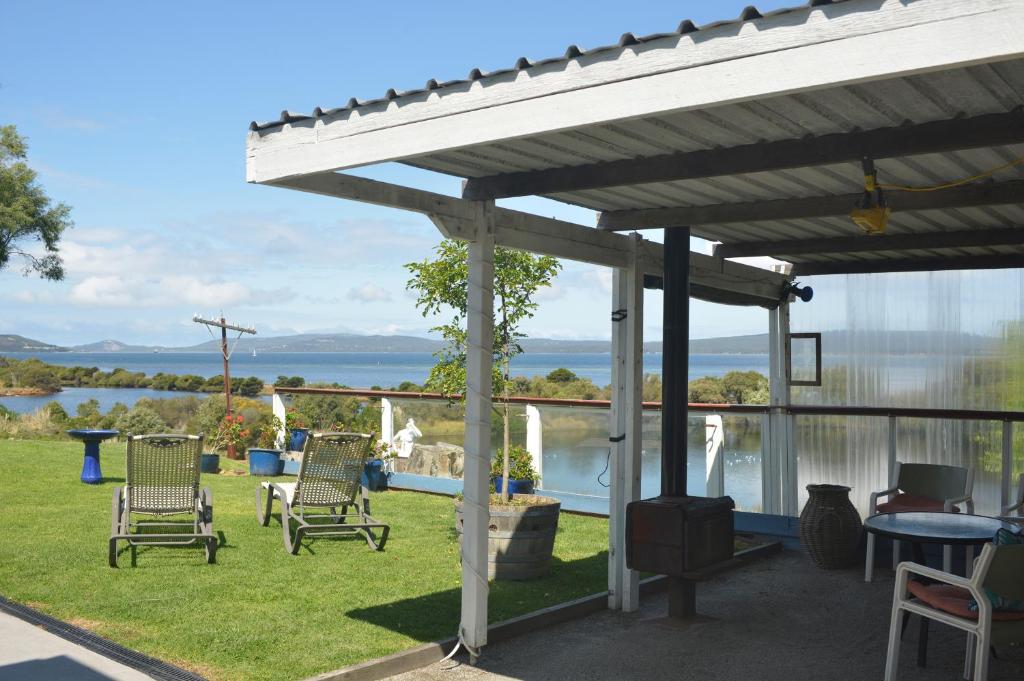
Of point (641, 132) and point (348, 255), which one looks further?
point (348, 255)

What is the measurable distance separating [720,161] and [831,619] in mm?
3043

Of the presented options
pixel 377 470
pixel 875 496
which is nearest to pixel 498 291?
pixel 875 496

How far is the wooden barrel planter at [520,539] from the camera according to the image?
21.0 ft

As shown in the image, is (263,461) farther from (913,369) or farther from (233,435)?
(913,369)

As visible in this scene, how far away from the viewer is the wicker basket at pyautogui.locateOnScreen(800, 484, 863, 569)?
7.06 meters

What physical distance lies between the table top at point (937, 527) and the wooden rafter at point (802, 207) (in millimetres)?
1743

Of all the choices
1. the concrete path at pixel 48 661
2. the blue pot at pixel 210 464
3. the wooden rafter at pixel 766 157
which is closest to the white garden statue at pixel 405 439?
the blue pot at pixel 210 464

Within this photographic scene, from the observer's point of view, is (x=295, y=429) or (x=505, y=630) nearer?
(x=505, y=630)

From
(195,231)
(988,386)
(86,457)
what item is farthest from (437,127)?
(195,231)

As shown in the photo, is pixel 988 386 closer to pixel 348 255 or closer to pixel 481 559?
pixel 481 559

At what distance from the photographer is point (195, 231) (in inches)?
6033

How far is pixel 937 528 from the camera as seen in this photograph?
5137 mm

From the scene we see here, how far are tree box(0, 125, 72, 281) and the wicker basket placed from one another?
24.8 meters

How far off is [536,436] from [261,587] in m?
4.30
